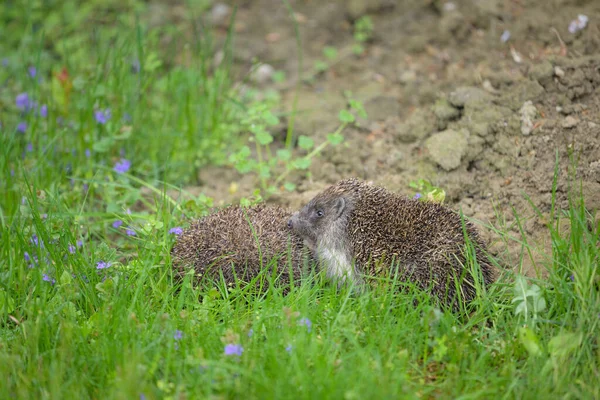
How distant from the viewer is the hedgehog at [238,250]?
4570 mm

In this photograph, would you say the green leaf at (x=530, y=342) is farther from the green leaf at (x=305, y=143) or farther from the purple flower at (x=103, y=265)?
the green leaf at (x=305, y=143)

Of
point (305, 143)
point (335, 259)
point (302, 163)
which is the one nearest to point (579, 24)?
point (305, 143)

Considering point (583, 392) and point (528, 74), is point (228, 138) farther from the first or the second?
point (583, 392)

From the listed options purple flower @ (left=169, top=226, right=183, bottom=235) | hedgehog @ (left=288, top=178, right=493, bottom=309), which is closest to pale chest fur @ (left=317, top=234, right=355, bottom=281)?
hedgehog @ (left=288, top=178, right=493, bottom=309)

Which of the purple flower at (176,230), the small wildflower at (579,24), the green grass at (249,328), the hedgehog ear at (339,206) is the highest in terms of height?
the small wildflower at (579,24)

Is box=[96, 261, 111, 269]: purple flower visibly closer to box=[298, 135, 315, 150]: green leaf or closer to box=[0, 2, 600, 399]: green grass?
box=[0, 2, 600, 399]: green grass

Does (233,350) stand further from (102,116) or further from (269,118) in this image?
(102,116)

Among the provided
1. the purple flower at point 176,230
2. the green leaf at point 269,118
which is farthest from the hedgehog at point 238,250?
the green leaf at point 269,118

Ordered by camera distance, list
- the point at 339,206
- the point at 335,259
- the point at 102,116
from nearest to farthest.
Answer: the point at 335,259 < the point at 339,206 < the point at 102,116

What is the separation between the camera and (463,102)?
590 cm

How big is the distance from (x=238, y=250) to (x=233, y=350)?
1157 mm

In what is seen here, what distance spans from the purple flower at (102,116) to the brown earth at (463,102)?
1.10 meters

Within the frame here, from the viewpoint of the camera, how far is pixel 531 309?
4.05 meters

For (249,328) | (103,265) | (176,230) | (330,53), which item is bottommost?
(249,328)
